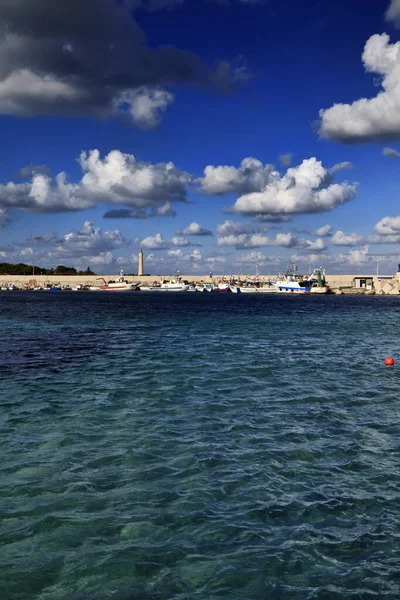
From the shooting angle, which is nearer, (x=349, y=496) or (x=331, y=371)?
(x=349, y=496)

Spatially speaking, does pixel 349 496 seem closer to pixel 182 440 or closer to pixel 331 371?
pixel 182 440

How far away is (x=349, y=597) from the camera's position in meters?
7.84

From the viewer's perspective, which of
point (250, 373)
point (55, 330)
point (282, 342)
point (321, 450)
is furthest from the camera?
point (55, 330)

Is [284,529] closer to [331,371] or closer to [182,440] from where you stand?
[182,440]

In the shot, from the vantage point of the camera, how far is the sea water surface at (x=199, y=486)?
8312mm

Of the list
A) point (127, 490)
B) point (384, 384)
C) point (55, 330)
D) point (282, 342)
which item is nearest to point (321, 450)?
point (127, 490)

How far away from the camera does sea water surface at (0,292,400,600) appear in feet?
27.3

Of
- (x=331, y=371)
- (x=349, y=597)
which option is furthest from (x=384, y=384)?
(x=349, y=597)

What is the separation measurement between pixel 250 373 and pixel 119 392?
805 centimetres

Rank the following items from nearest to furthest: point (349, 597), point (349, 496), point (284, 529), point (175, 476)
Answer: point (349, 597)
point (284, 529)
point (349, 496)
point (175, 476)

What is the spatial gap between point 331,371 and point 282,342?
14805 mm

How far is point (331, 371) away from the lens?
28.3 m

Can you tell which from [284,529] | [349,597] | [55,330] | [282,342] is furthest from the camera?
[55,330]

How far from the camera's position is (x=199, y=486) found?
1186 cm
